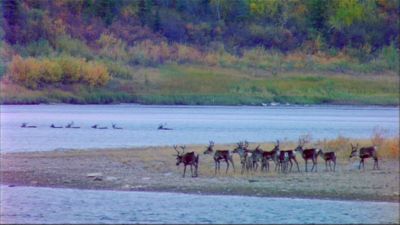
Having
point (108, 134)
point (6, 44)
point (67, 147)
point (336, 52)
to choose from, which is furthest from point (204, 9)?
point (67, 147)

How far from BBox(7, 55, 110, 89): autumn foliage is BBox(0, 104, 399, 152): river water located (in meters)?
→ 2.66

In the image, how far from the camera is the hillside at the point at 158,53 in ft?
253

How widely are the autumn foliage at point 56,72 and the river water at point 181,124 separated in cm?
266

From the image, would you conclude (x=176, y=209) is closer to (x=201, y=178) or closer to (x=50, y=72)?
(x=201, y=178)

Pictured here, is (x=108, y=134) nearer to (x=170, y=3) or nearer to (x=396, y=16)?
(x=396, y=16)

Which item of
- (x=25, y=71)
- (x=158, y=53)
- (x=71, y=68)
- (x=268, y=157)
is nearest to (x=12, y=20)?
(x=25, y=71)

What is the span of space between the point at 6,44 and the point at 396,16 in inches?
1897

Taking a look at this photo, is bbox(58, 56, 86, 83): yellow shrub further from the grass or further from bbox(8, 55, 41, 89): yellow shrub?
bbox(8, 55, 41, 89): yellow shrub

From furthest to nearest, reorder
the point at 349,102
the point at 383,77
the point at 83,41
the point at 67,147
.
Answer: the point at 83,41 < the point at 349,102 < the point at 383,77 < the point at 67,147

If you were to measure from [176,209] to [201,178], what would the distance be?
362 cm

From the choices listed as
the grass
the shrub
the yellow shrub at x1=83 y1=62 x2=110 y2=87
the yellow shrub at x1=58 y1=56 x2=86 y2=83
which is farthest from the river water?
the shrub

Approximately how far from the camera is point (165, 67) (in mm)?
88688

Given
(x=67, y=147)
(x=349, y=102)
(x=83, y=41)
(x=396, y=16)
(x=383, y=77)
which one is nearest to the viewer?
(x=67, y=147)

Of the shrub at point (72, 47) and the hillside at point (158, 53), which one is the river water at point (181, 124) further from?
the shrub at point (72, 47)
